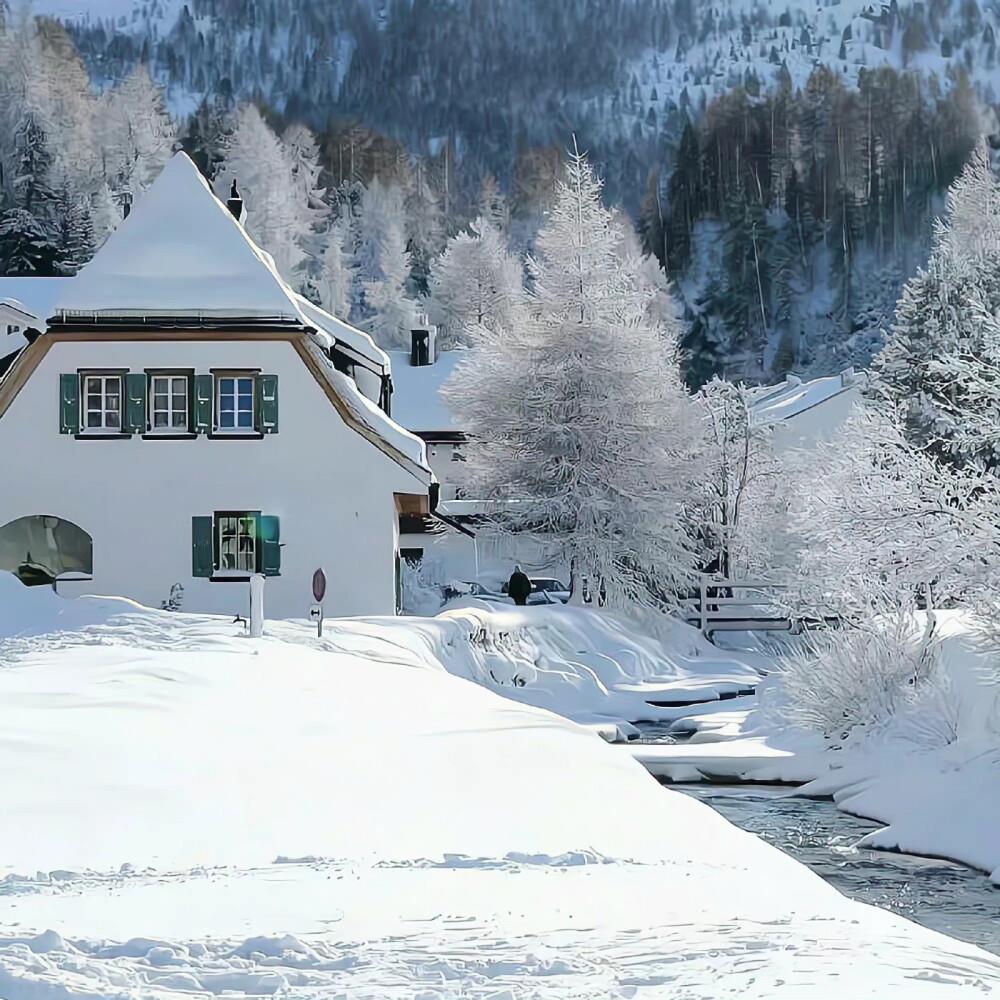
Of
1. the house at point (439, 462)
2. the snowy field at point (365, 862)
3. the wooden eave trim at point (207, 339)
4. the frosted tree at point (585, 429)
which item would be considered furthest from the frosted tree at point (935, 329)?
the snowy field at point (365, 862)

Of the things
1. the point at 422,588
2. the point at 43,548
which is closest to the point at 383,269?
the point at 422,588

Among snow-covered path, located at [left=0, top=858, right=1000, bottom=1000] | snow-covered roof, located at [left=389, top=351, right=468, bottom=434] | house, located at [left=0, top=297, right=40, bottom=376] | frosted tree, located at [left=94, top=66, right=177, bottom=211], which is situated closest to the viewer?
snow-covered path, located at [left=0, top=858, right=1000, bottom=1000]

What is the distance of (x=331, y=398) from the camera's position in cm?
2805

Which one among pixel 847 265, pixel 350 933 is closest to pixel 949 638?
pixel 350 933

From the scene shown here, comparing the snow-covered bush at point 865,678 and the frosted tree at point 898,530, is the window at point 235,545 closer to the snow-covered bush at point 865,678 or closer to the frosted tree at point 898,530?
the frosted tree at point 898,530

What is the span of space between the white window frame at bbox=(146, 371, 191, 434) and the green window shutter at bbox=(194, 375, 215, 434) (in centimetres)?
16

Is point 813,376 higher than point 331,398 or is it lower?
lower

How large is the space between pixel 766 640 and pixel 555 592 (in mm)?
10526

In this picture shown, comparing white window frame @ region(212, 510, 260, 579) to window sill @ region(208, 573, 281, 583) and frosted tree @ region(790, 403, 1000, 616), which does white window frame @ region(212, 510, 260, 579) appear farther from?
frosted tree @ region(790, 403, 1000, 616)

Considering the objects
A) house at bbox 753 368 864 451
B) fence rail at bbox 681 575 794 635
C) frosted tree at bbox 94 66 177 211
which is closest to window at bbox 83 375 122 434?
fence rail at bbox 681 575 794 635

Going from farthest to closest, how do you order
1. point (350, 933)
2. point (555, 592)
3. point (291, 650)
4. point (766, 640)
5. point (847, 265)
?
1. point (847, 265)
2. point (555, 592)
3. point (766, 640)
4. point (291, 650)
5. point (350, 933)

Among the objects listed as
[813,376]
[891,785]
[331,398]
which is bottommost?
[813,376]

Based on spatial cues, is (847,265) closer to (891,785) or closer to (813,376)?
(813,376)

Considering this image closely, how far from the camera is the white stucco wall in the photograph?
2825 cm
